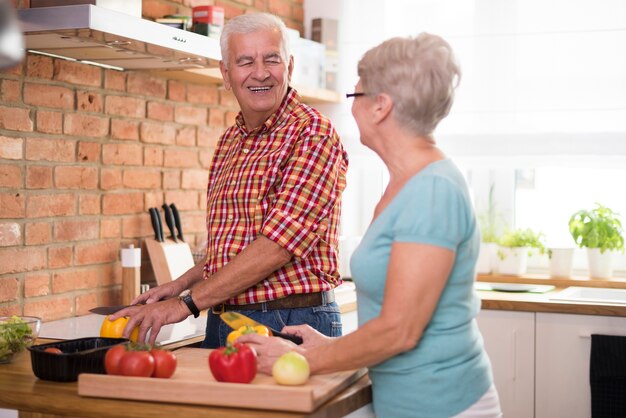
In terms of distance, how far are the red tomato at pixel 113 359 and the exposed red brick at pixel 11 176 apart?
104cm

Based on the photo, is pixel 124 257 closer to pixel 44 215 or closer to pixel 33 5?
pixel 44 215

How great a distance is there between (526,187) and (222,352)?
9.08 ft

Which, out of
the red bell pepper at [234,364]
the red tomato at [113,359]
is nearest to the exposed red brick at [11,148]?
the red tomato at [113,359]

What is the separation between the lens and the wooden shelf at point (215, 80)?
10.7 feet

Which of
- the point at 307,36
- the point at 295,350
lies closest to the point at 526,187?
the point at 307,36

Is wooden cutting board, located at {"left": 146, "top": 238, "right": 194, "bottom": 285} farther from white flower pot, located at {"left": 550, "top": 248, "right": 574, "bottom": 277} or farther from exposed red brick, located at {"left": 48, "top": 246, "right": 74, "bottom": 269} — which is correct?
white flower pot, located at {"left": 550, "top": 248, "right": 574, "bottom": 277}

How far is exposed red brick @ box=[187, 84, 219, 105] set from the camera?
11.7 feet

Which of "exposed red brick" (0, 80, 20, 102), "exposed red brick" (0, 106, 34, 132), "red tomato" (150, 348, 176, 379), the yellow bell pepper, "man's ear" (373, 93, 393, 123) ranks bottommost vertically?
"red tomato" (150, 348, 176, 379)

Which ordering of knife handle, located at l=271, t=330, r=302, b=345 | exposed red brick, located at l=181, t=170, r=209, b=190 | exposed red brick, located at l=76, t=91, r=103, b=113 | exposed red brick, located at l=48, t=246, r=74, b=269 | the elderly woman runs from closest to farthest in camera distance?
the elderly woman < knife handle, located at l=271, t=330, r=302, b=345 < exposed red brick, located at l=48, t=246, r=74, b=269 < exposed red brick, located at l=76, t=91, r=103, b=113 < exposed red brick, located at l=181, t=170, r=209, b=190

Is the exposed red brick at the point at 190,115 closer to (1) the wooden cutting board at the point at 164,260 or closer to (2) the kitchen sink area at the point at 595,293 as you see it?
(1) the wooden cutting board at the point at 164,260

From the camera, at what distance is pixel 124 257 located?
3070 millimetres

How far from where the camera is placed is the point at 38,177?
2.78 meters

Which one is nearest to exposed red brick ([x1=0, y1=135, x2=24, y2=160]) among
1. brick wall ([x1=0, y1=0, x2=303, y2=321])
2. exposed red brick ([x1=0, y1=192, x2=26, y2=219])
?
brick wall ([x1=0, y1=0, x2=303, y2=321])

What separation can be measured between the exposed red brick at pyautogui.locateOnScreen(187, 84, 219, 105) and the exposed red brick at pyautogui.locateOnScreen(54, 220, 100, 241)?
2.47 ft
